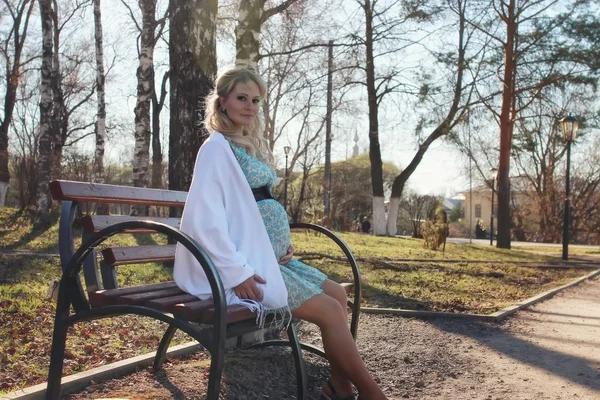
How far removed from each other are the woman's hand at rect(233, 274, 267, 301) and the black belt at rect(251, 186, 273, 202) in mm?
542

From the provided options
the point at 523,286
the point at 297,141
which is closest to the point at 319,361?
the point at 523,286

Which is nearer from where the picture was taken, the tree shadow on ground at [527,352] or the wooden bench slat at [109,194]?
the wooden bench slat at [109,194]

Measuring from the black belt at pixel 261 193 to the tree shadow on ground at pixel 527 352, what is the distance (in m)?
2.35

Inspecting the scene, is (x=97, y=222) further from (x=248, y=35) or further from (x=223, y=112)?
(x=248, y=35)

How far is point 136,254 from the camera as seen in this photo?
2840 millimetres

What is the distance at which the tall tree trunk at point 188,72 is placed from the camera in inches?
266

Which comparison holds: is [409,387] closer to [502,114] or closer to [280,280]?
[280,280]

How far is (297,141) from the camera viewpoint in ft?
116

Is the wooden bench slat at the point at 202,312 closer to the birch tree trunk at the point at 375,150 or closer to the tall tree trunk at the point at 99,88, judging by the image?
the tall tree trunk at the point at 99,88

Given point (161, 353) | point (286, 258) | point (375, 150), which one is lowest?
point (161, 353)

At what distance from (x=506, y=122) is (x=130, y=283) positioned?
1650 cm

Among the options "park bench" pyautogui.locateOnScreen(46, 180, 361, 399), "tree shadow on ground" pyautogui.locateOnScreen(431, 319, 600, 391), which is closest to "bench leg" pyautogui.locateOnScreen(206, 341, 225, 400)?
"park bench" pyautogui.locateOnScreen(46, 180, 361, 399)

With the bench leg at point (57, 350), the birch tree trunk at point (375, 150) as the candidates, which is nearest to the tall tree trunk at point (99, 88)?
the birch tree trunk at point (375, 150)

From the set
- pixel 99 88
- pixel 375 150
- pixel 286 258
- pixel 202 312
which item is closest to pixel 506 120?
pixel 375 150
